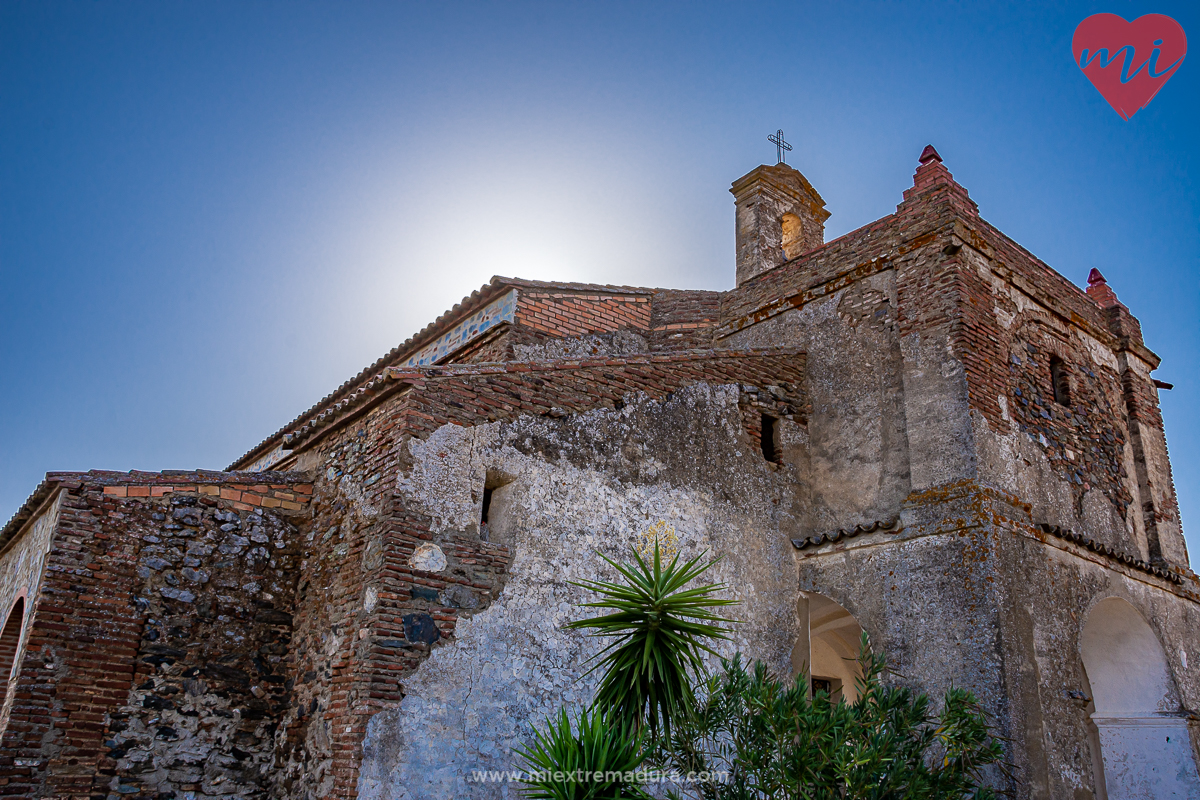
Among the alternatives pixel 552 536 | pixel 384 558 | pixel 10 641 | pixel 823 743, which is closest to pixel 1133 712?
pixel 823 743

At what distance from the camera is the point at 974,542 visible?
27.2 ft

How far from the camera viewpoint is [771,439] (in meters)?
10.3

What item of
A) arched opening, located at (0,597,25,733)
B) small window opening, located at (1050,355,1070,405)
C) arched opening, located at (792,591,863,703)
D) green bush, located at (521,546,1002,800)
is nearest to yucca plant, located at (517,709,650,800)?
green bush, located at (521,546,1002,800)

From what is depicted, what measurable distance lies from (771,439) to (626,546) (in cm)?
285

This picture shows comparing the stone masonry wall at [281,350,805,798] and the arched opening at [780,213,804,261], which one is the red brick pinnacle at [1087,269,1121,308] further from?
the stone masonry wall at [281,350,805,798]

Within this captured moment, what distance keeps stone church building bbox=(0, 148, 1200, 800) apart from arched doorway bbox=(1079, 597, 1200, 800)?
0.04 metres

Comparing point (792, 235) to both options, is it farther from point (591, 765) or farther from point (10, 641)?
point (10, 641)

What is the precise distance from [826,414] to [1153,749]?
5.06 metres

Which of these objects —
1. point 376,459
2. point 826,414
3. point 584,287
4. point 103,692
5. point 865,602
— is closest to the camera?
point 103,692

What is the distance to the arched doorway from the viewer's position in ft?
30.6

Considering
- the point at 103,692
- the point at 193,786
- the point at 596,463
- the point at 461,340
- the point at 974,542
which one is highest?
the point at 461,340

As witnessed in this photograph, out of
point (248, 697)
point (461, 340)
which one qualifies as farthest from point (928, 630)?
point (461, 340)

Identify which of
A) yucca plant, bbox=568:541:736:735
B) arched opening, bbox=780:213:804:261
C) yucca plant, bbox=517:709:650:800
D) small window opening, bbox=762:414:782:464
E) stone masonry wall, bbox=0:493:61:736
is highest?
arched opening, bbox=780:213:804:261

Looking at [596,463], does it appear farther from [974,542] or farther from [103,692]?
[103,692]
